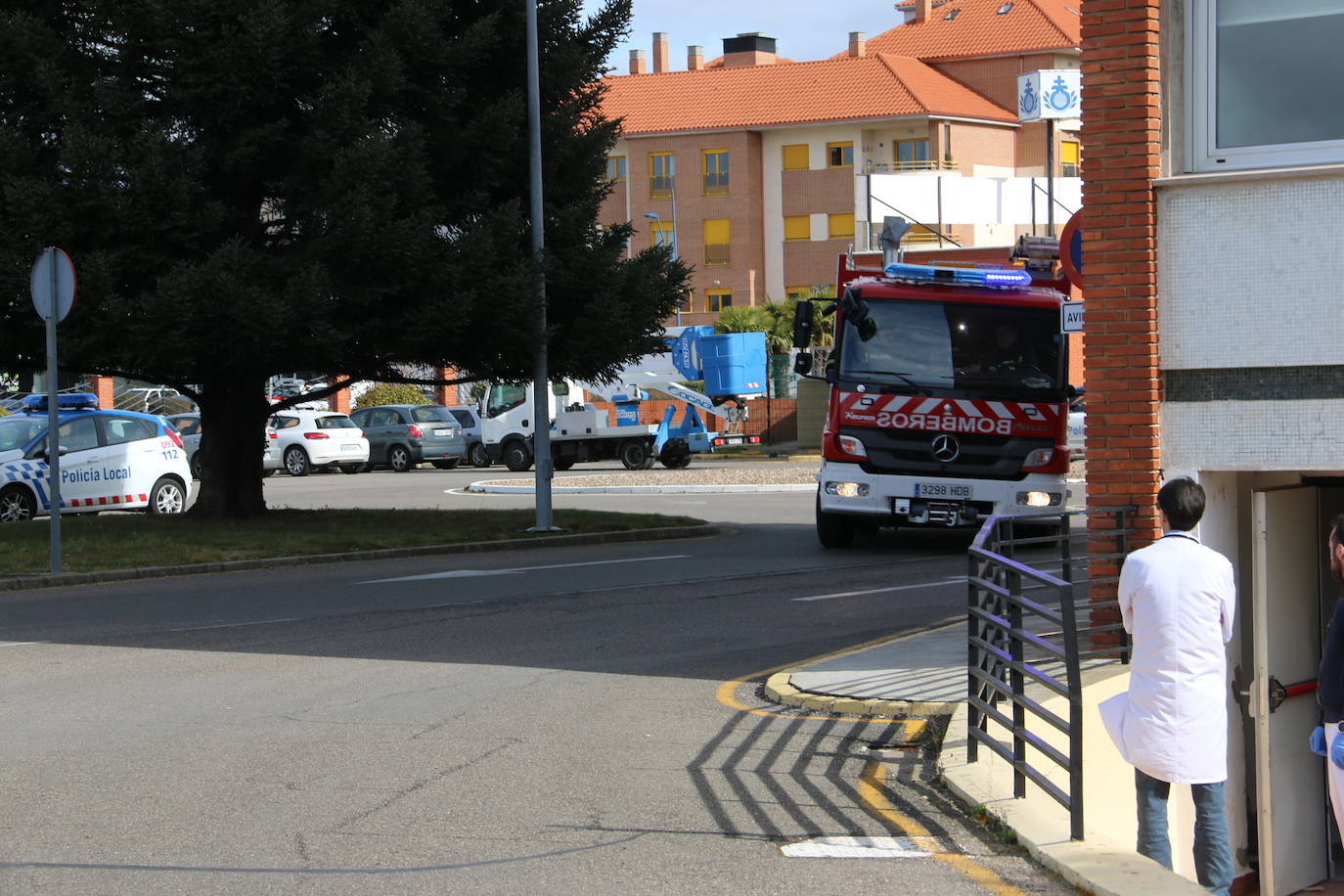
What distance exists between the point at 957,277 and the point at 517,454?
2353 centimetres

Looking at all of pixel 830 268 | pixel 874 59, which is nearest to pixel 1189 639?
pixel 830 268

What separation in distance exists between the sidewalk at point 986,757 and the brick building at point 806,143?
197 feet

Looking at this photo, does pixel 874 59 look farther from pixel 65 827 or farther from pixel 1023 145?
pixel 65 827

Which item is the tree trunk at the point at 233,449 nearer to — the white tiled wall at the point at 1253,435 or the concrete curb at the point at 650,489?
the concrete curb at the point at 650,489

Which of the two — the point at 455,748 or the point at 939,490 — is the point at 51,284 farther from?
the point at 455,748

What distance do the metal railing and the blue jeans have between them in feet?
0.90

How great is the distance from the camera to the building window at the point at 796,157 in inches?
2931

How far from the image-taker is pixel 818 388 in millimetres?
47094

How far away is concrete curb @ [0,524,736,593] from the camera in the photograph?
15.2 m

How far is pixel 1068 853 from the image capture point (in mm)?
5852

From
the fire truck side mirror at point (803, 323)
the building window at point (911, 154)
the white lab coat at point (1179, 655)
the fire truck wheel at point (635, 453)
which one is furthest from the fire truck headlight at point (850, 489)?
the building window at point (911, 154)

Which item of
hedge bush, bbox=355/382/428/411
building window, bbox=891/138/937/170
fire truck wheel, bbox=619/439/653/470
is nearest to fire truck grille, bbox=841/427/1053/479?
fire truck wheel, bbox=619/439/653/470

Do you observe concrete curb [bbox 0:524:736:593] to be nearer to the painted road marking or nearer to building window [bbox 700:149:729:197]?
the painted road marking

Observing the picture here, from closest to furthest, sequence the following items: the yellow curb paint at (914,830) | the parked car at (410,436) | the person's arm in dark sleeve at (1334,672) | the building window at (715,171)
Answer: the yellow curb paint at (914,830), the person's arm in dark sleeve at (1334,672), the parked car at (410,436), the building window at (715,171)
